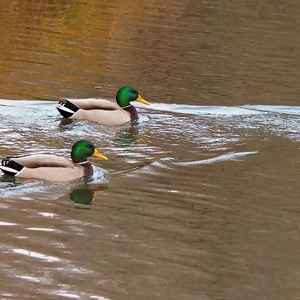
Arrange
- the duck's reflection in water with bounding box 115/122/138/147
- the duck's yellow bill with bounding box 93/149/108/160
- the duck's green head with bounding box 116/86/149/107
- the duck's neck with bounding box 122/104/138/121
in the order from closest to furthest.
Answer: the duck's yellow bill with bounding box 93/149/108/160 → the duck's reflection in water with bounding box 115/122/138/147 → the duck's neck with bounding box 122/104/138/121 → the duck's green head with bounding box 116/86/149/107

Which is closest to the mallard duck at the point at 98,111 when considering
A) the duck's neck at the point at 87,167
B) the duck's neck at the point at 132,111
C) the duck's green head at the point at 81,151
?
the duck's neck at the point at 132,111

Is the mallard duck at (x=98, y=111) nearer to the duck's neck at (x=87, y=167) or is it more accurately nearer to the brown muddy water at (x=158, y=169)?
the brown muddy water at (x=158, y=169)

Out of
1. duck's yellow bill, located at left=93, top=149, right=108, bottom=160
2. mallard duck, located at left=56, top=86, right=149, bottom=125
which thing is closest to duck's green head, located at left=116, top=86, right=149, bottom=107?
mallard duck, located at left=56, top=86, right=149, bottom=125

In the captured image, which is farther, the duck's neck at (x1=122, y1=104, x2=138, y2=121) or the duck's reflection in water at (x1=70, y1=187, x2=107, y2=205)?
the duck's neck at (x1=122, y1=104, x2=138, y2=121)

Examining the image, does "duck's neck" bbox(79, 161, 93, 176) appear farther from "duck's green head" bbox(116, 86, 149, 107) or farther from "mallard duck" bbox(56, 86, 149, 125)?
"duck's green head" bbox(116, 86, 149, 107)

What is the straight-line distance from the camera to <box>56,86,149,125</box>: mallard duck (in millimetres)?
13686

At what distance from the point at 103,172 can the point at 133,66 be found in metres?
7.65

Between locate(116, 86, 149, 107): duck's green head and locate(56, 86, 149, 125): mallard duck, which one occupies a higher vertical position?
locate(116, 86, 149, 107): duck's green head

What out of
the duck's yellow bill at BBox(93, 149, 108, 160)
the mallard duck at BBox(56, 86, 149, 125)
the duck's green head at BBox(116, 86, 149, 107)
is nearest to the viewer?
the duck's yellow bill at BBox(93, 149, 108, 160)

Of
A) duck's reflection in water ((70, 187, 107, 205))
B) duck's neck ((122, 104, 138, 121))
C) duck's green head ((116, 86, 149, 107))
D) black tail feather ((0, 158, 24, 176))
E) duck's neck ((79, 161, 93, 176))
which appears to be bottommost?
duck's reflection in water ((70, 187, 107, 205))

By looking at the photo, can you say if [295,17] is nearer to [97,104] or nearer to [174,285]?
[97,104]

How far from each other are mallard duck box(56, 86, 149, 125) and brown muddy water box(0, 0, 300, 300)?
162 mm

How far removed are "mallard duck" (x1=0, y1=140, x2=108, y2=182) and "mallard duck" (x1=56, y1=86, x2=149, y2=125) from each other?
2906 millimetres

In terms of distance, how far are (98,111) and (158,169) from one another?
287cm
